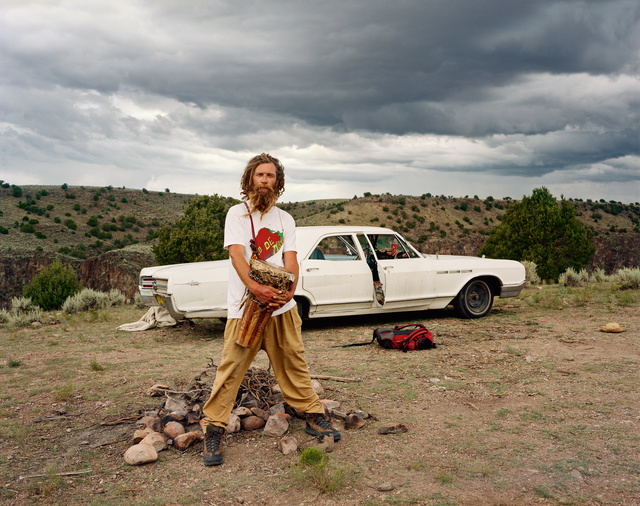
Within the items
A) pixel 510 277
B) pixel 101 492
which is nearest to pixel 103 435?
pixel 101 492

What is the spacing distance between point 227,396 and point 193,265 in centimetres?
492

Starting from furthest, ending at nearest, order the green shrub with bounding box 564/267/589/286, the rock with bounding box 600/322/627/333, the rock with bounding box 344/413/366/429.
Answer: the green shrub with bounding box 564/267/589/286 → the rock with bounding box 600/322/627/333 → the rock with bounding box 344/413/366/429

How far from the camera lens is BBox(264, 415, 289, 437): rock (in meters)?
3.90

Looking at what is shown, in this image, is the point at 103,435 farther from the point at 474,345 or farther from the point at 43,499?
the point at 474,345

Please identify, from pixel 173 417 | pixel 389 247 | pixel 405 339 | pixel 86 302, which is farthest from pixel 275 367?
pixel 86 302

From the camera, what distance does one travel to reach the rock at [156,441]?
12.1 ft

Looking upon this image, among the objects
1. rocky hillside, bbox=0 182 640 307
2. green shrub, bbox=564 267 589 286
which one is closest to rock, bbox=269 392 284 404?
green shrub, bbox=564 267 589 286

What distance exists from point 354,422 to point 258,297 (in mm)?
1488

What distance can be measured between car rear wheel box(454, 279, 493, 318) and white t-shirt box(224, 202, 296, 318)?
238 inches

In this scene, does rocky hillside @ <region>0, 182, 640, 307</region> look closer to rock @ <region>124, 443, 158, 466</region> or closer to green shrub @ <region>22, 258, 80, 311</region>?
green shrub @ <region>22, 258, 80, 311</region>

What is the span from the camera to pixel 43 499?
305cm

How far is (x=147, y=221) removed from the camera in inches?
2222


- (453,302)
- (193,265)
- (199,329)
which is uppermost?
(193,265)

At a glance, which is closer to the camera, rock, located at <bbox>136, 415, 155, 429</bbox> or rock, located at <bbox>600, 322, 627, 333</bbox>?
rock, located at <bbox>136, 415, 155, 429</bbox>
